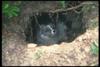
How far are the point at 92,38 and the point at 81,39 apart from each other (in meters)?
0.19

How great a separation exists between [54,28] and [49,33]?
0.58 ft

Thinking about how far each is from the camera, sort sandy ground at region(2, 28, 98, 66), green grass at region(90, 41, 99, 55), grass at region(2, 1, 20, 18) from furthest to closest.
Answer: grass at region(2, 1, 20, 18) → sandy ground at region(2, 28, 98, 66) → green grass at region(90, 41, 99, 55)

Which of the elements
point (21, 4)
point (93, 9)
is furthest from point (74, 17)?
point (21, 4)

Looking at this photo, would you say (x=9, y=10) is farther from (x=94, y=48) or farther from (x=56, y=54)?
(x=94, y=48)

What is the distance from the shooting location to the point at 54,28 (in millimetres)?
6641

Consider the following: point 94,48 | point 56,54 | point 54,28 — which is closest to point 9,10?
point 56,54

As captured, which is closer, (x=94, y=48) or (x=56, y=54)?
(x=94, y=48)

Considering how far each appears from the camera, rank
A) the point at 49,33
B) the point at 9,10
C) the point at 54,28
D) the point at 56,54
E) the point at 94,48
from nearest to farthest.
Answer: the point at 94,48, the point at 56,54, the point at 9,10, the point at 54,28, the point at 49,33

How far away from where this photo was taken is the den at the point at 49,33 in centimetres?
505

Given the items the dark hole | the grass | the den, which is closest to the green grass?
the den

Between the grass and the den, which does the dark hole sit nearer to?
the den

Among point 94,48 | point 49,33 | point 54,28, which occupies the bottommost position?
point 49,33

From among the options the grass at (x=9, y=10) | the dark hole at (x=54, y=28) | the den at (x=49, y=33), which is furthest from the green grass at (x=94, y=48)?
the grass at (x=9, y=10)

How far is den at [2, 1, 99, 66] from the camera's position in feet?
16.6
